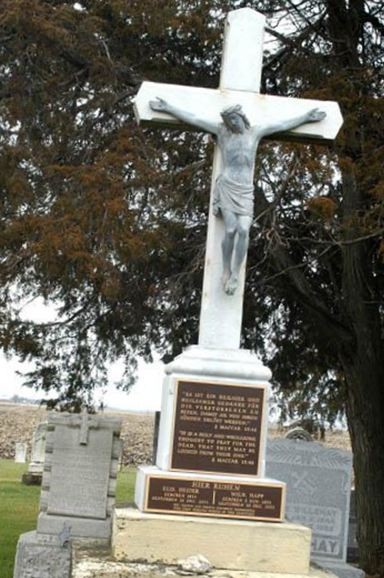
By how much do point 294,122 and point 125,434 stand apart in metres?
31.3

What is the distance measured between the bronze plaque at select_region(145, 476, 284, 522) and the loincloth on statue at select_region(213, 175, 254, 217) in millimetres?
1895

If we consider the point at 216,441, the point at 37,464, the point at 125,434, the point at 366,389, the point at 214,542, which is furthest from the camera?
the point at 125,434

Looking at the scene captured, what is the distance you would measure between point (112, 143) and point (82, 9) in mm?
1968

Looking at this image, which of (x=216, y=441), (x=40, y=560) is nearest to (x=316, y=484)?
(x=40, y=560)

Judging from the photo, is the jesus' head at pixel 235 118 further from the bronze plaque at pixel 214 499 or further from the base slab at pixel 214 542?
the base slab at pixel 214 542

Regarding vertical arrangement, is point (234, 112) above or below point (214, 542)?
above

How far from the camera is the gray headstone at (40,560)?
10.7m

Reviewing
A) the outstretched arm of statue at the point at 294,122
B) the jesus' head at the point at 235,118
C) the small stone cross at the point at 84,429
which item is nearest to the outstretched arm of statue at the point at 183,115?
the jesus' head at the point at 235,118

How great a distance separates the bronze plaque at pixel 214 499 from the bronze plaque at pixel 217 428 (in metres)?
0.14

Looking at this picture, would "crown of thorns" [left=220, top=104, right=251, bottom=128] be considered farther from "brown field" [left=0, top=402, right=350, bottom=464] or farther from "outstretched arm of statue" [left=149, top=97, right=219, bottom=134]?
"brown field" [left=0, top=402, right=350, bottom=464]

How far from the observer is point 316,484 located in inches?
432

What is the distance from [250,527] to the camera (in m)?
6.16

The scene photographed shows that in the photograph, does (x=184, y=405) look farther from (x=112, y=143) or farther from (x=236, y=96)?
(x=112, y=143)

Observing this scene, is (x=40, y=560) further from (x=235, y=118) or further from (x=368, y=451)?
(x=235, y=118)
